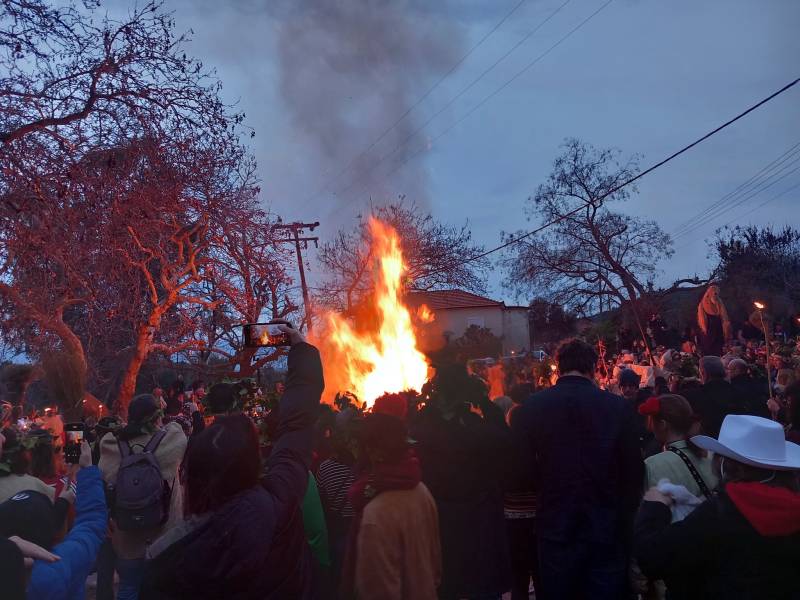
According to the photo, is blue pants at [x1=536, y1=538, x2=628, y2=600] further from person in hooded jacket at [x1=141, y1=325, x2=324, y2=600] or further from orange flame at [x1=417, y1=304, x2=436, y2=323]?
orange flame at [x1=417, y1=304, x2=436, y2=323]

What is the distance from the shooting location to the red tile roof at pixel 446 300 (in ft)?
115

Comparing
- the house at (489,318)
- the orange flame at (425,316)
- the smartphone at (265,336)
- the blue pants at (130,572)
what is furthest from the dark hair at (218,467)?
the house at (489,318)

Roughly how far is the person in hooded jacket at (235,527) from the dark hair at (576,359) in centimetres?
230

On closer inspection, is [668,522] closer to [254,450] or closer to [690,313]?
[254,450]

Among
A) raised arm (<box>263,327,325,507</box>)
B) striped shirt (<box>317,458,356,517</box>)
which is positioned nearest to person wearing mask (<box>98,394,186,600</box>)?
striped shirt (<box>317,458,356,517</box>)

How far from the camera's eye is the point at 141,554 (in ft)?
16.0

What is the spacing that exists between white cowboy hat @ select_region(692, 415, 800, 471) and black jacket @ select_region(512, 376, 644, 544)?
52.6 inches

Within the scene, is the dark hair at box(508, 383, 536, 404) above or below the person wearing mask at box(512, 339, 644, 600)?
above

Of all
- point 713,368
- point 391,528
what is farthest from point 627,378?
point 391,528

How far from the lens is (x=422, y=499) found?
3.74 m

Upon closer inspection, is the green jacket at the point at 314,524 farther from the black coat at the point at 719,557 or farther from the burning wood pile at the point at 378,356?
the burning wood pile at the point at 378,356

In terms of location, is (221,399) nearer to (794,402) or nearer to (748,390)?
(794,402)

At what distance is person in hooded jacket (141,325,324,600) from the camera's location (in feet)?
7.68

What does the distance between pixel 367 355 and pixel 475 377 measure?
8633 millimetres
